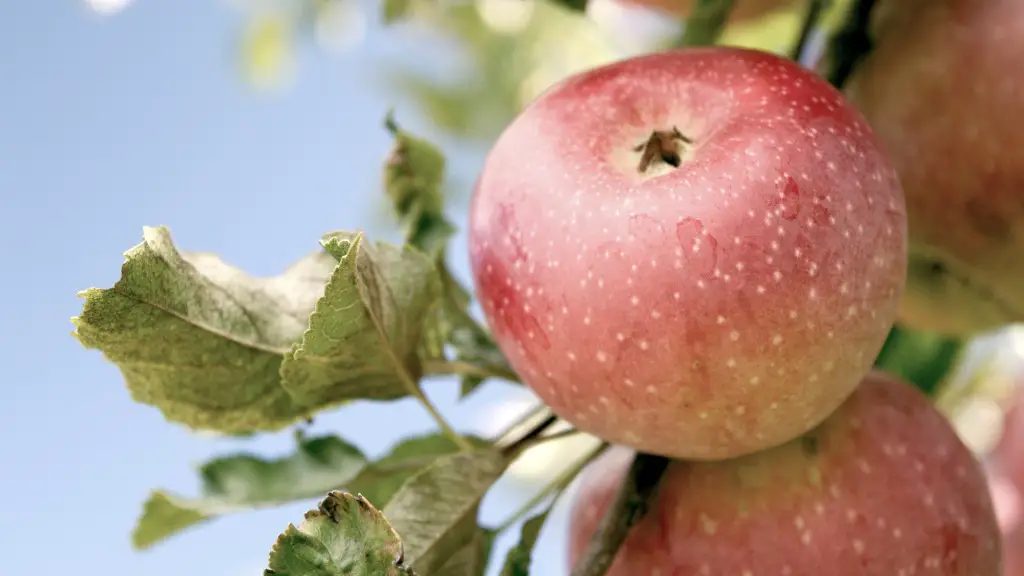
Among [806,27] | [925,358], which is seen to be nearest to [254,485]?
[806,27]

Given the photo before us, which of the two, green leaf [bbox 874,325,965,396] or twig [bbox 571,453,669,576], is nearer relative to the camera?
twig [bbox 571,453,669,576]

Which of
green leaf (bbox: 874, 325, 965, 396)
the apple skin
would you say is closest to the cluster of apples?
green leaf (bbox: 874, 325, 965, 396)

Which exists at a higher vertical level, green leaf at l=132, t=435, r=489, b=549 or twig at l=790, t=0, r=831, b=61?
twig at l=790, t=0, r=831, b=61

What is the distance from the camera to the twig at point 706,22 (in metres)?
0.58

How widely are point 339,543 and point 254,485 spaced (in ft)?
0.64

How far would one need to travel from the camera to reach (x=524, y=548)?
0.46 meters

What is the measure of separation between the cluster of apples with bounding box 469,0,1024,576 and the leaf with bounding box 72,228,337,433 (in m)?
0.09

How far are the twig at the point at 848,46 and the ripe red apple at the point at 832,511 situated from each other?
195mm

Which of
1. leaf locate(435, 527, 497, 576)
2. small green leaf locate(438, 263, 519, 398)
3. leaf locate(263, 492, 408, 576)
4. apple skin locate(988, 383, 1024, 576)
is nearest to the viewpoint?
leaf locate(263, 492, 408, 576)

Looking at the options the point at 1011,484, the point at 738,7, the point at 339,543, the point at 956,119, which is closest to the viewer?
the point at 339,543

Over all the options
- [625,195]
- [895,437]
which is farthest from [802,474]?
[625,195]

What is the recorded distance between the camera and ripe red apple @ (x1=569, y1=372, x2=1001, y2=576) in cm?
44

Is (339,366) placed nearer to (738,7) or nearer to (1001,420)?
(738,7)

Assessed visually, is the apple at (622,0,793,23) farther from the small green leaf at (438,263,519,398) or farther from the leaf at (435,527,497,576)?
the leaf at (435,527,497,576)
